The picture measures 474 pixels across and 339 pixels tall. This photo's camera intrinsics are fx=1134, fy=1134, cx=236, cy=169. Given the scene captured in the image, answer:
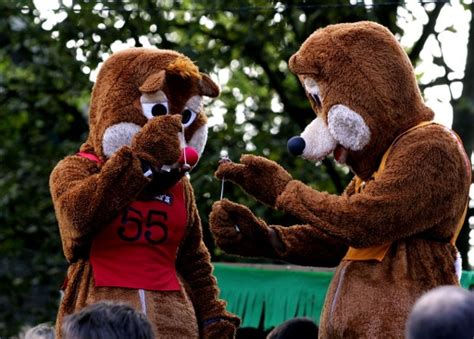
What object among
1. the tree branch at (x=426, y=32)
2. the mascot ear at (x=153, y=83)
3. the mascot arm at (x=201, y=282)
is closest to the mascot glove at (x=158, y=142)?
the mascot ear at (x=153, y=83)

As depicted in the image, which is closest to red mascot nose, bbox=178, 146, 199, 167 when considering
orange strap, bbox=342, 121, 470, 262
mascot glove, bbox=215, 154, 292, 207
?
mascot glove, bbox=215, 154, 292, 207

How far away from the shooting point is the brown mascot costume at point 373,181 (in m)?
4.58

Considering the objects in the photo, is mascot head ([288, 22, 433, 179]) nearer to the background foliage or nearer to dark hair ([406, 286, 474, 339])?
dark hair ([406, 286, 474, 339])

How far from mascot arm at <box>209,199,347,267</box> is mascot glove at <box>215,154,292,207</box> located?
173mm

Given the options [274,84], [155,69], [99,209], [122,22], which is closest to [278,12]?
[274,84]

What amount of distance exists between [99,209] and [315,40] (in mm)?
1184

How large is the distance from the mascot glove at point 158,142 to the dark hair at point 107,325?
131 centimetres

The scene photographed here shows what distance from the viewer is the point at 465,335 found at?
2.93m

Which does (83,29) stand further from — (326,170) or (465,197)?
(465,197)

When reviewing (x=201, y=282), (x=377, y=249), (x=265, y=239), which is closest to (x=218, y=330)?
(x=201, y=282)

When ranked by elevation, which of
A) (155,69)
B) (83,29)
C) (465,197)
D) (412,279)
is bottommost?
(412,279)

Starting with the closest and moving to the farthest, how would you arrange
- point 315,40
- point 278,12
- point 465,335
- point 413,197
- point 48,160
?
point 465,335, point 413,197, point 315,40, point 278,12, point 48,160

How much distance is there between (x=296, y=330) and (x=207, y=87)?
1.17 meters

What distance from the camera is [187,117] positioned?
5113 mm
